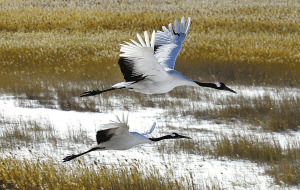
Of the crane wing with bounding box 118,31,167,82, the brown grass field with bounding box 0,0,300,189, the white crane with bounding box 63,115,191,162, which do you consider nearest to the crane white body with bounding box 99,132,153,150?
the white crane with bounding box 63,115,191,162

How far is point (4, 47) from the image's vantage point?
15.2m

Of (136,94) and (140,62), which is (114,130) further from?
(136,94)

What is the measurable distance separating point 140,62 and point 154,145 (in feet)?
10.9

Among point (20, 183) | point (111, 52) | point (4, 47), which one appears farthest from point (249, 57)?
point (20, 183)

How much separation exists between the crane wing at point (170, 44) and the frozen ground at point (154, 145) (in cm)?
130

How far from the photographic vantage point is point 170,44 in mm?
5844

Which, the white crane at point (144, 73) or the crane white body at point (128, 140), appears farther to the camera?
the white crane at point (144, 73)

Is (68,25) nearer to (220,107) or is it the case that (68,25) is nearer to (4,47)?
(4,47)

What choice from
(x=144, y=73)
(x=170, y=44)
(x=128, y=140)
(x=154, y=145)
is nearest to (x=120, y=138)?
(x=128, y=140)

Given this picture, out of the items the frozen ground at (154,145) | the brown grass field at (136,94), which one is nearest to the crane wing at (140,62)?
the frozen ground at (154,145)

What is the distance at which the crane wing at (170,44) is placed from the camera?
5473 millimetres

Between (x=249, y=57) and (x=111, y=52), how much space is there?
463cm

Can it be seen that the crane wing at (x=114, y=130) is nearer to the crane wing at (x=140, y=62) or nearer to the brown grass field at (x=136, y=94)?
the crane wing at (x=140, y=62)

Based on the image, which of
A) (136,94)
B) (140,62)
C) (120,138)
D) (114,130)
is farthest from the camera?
(136,94)
